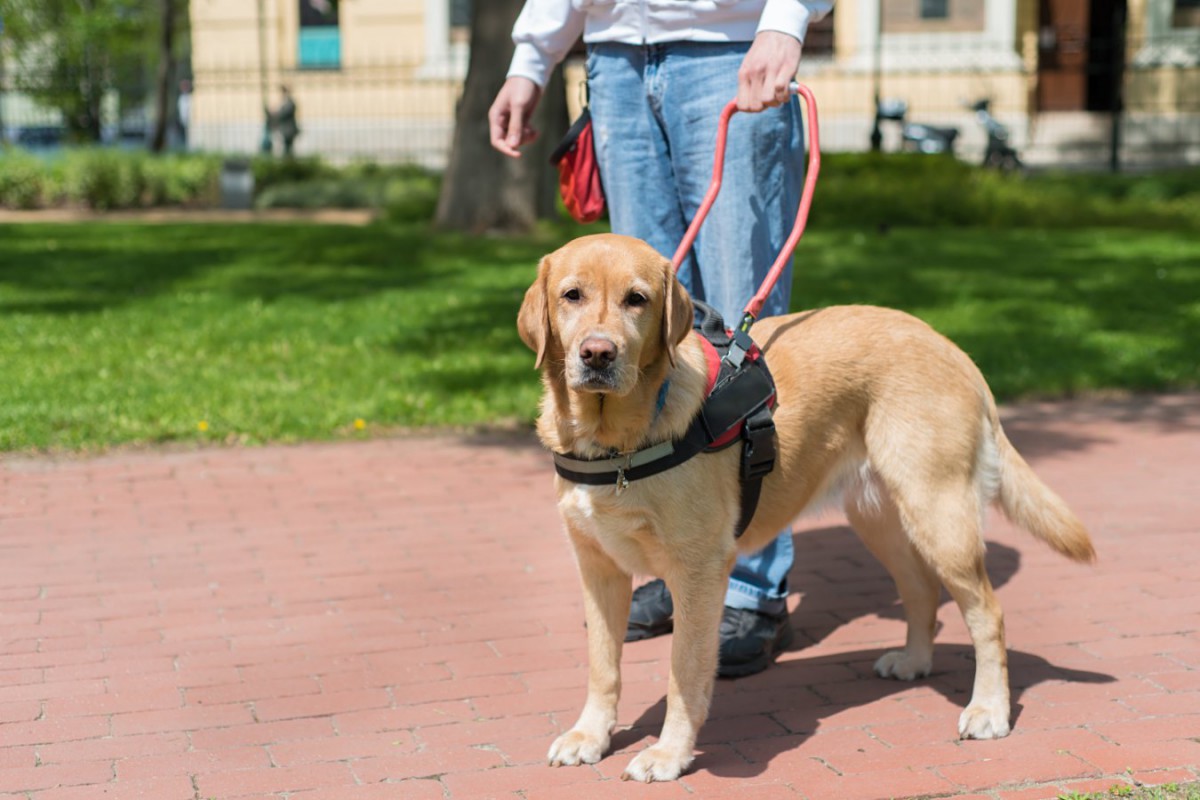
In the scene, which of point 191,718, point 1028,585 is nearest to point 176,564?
point 191,718

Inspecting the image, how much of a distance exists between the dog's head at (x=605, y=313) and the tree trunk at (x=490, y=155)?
10.6m

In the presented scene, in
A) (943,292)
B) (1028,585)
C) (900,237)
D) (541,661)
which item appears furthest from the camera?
(900,237)

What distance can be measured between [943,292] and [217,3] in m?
22.6

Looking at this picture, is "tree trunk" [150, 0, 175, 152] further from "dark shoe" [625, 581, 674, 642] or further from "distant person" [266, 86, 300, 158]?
"dark shoe" [625, 581, 674, 642]

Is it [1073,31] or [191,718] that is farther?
[1073,31]

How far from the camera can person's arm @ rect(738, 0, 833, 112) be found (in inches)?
151

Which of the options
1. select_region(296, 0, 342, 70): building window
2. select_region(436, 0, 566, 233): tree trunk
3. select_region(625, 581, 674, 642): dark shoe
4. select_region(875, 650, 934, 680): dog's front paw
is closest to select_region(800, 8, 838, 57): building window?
select_region(296, 0, 342, 70): building window

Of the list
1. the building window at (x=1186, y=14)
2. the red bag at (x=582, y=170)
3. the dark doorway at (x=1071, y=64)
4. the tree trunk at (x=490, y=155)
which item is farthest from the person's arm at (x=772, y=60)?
the building window at (x=1186, y=14)

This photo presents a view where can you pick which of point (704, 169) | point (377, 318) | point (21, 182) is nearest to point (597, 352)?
point (704, 169)

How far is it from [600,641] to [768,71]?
1710 millimetres

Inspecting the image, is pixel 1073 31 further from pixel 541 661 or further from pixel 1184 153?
pixel 541 661

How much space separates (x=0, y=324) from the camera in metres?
9.74

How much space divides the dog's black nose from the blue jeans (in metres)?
1.22

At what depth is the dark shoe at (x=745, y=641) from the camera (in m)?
4.22
